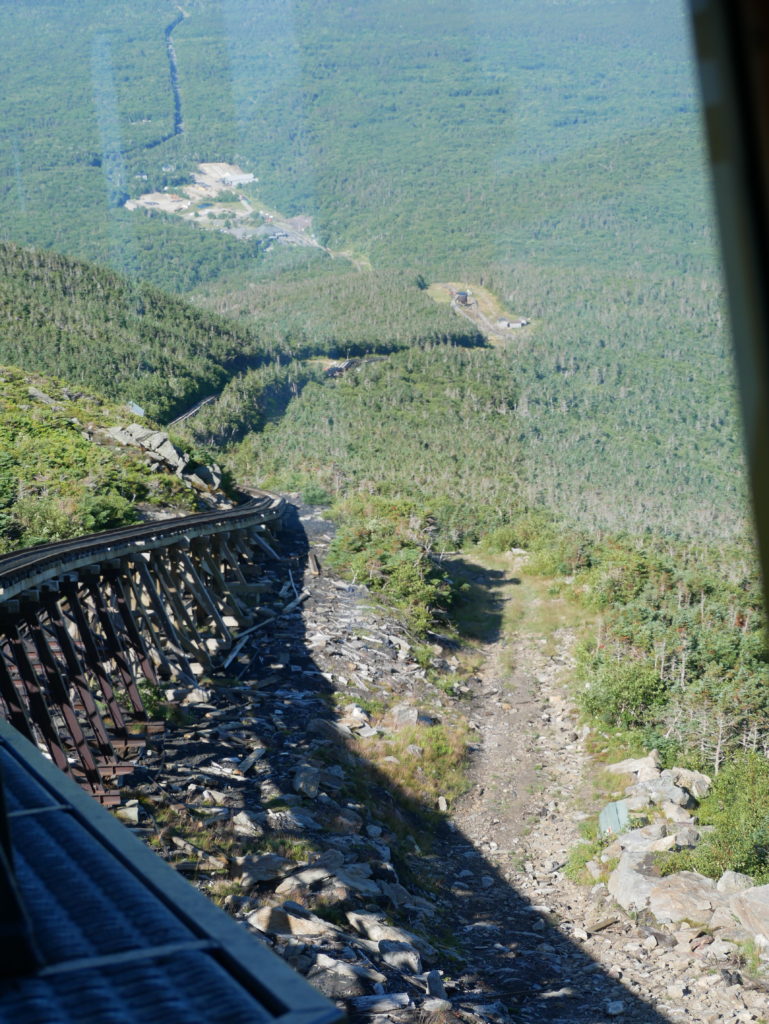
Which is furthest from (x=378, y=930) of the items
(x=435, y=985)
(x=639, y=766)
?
(x=639, y=766)

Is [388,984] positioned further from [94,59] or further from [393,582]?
[94,59]

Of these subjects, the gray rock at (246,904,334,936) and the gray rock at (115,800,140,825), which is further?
the gray rock at (115,800,140,825)

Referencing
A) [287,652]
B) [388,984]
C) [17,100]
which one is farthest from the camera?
[17,100]

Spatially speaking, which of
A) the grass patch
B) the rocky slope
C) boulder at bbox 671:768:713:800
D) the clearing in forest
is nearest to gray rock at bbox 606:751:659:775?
boulder at bbox 671:768:713:800

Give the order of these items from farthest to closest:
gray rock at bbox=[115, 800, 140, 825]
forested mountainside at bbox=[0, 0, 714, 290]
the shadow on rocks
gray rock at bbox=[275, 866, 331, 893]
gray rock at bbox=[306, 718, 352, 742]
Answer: forested mountainside at bbox=[0, 0, 714, 290], gray rock at bbox=[306, 718, 352, 742], gray rock at bbox=[115, 800, 140, 825], gray rock at bbox=[275, 866, 331, 893], the shadow on rocks

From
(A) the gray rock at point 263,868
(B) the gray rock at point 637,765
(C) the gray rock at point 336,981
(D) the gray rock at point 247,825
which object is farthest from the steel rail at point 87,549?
(B) the gray rock at point 637,765

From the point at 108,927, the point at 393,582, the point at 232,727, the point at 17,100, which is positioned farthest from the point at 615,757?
the point at 17,100

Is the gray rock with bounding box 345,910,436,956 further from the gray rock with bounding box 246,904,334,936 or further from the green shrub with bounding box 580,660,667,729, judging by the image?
the green shrub with bounding box 580,660,667,729
